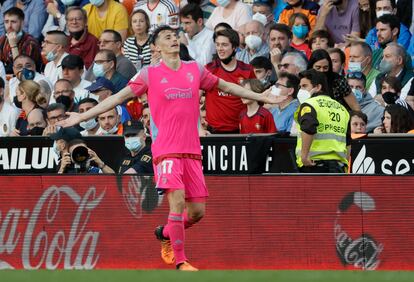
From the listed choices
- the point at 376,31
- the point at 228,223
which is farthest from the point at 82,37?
the point at 228,223

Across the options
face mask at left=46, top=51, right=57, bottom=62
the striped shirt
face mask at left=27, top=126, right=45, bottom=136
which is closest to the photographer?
face mask at left=27, top=126, right=45, bottom=136

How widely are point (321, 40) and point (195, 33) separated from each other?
7.36 ft

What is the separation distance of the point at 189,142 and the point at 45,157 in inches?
176

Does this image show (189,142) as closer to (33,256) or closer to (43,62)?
(33,256)

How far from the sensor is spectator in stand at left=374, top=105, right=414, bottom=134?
15.6 metres

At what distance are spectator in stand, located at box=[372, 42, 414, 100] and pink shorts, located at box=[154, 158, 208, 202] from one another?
4954 millimetres

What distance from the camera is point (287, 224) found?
14.3 m

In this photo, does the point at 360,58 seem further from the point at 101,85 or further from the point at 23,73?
the point at 23,73

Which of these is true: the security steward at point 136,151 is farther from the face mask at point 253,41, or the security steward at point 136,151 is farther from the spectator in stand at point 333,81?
the face mask at point 253,41

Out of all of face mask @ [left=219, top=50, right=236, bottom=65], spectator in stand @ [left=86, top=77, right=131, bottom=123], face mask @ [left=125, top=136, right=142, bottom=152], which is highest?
face mask @ [left=219, top=50, right=236, bottom=65]

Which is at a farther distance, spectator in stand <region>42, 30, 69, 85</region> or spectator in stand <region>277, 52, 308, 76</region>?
spectator in stand <region>42, 30, 69, 85</region>

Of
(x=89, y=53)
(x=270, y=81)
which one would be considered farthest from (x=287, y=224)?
(x=89, y=53)

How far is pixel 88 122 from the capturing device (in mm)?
17312

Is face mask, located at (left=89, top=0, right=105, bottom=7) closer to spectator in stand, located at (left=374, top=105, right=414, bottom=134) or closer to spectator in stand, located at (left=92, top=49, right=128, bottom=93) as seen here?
spectator in stand, located at (left=92, top=49, right=128, bottom=93)
